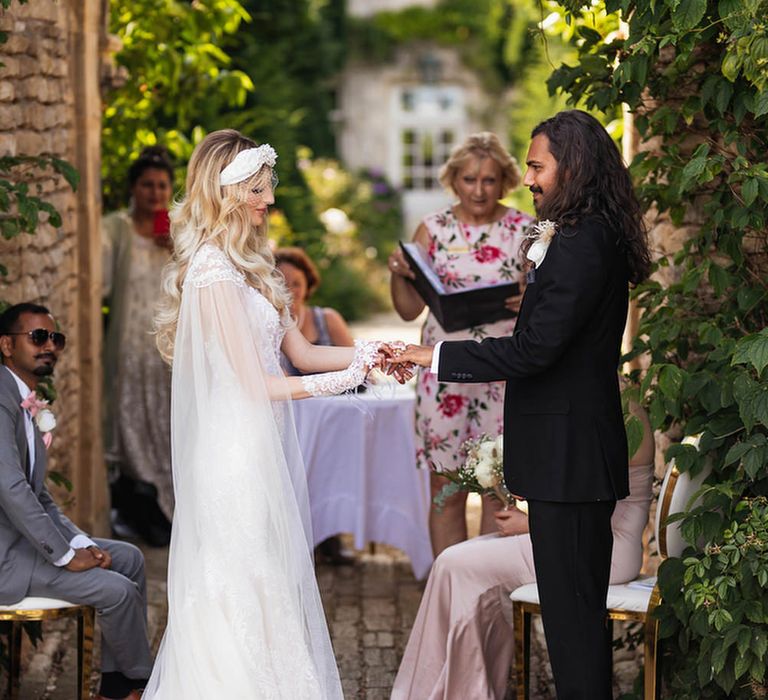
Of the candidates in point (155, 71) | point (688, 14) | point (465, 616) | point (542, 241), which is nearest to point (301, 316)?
point (155, 71)

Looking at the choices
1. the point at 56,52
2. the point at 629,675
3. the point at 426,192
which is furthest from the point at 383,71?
the point at 629,675

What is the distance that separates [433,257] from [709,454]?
1881 millimetres

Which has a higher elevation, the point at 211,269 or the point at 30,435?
the point at 211,269

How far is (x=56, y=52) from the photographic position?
606 cm

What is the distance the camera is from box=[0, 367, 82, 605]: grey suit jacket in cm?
424

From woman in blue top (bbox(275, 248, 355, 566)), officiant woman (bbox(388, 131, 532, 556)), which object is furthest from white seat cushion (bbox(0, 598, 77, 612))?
woman in blue top (bbox(275, 248, 355, 566))

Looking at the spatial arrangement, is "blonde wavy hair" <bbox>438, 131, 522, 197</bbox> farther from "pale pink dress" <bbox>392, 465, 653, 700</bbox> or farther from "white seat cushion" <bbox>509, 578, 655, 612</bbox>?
"white seat cushion" <bbox>509, 578, 655, 612</bbox>

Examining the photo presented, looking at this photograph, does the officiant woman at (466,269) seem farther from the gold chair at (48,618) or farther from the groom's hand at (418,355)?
the gold chair at (48,618)

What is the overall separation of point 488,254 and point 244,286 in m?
1.92

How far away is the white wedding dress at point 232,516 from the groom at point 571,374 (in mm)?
586

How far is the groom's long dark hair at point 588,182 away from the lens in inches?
146

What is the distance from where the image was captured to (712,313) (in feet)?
15.8

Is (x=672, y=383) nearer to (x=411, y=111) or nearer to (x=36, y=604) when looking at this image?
(x=36, y=604)

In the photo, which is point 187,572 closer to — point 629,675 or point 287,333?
point 287,333
